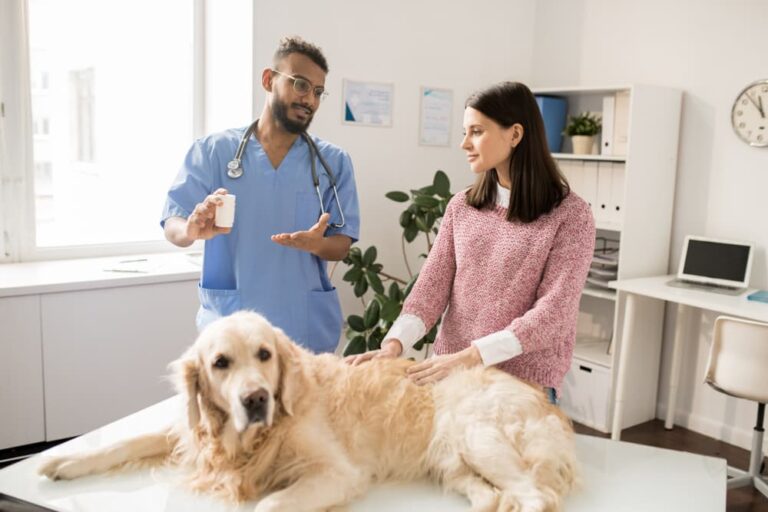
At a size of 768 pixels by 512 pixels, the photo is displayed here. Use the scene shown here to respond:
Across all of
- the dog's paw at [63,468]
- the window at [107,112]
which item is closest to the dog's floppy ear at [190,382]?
the dog's paw at [63,468]

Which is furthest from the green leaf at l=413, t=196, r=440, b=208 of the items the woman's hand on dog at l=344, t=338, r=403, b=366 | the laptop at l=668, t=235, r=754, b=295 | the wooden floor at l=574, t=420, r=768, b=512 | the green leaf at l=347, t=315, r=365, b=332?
the woman's hand on dog at l=344, t=338, r=403, b=366

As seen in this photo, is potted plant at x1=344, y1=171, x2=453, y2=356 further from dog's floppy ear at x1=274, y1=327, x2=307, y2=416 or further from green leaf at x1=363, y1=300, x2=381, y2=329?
dog's floppy ear at x1=274, y1=327, x2=307, y2=416

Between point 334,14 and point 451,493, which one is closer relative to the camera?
point 451,493

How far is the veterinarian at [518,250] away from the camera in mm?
1787

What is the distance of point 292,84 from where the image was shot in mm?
2088

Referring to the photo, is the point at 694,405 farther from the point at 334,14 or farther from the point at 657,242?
the point at 334,14

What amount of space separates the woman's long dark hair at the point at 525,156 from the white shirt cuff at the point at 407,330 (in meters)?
0.37

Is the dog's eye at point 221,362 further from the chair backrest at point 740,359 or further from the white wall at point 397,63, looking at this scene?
the white wall at point 397,63

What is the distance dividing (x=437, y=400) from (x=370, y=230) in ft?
9.04

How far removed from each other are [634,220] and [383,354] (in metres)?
2.52

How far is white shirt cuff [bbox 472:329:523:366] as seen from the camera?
5.65 feet

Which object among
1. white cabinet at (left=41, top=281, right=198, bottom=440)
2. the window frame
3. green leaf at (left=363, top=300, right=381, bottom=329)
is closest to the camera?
white cabinet at (left=41, top=281, right=198, bottom=440)

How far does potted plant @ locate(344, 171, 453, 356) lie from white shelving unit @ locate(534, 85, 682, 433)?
87 centimetres

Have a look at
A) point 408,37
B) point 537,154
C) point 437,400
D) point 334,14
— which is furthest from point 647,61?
point 437,400
